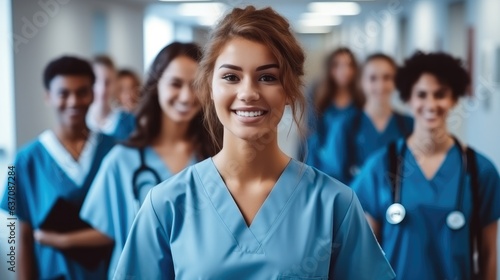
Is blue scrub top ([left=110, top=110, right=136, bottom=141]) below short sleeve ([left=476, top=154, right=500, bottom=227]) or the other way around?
the other way around

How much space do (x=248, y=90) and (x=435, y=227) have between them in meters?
0.70

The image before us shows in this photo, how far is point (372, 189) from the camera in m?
1.32

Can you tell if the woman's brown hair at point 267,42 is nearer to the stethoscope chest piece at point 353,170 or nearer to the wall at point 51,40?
the wall at point 51,40

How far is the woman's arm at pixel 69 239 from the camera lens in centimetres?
143

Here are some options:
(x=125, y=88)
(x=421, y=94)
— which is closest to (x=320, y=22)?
(x=125, y=88)

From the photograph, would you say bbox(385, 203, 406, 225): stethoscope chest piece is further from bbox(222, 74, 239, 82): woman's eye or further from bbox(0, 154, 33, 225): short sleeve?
bbox(0, 154, 33, 225): short sleeve

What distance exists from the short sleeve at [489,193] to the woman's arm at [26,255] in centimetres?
105

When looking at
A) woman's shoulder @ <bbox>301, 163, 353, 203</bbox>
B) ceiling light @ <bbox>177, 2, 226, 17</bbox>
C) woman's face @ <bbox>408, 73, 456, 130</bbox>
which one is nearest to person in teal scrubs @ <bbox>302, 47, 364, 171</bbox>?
ceiling light @ <bbox>177, 2, 226, 17</bbox>

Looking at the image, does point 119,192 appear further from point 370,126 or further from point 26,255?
point 370,126

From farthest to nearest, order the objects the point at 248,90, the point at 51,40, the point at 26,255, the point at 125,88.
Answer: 1. the point at 125,88
2. the point at 51,40
3. the point at 26,255
4. the point at 248,90

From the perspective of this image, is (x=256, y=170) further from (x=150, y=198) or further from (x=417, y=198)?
(x=417, y=198)

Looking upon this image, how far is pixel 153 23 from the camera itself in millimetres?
2215

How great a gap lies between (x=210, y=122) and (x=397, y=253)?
61 cm

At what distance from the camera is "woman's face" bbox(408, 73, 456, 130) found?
134cm
